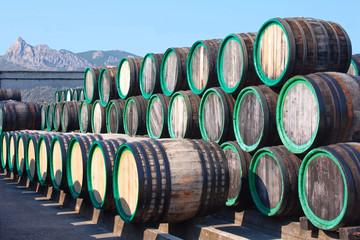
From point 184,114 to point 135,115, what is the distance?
1851mm

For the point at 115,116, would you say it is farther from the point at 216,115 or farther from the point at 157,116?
the point at 216,115

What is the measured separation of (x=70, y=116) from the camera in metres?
13.9

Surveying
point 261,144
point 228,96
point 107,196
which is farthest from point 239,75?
point 107,196

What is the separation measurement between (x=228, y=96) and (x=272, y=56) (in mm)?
1201

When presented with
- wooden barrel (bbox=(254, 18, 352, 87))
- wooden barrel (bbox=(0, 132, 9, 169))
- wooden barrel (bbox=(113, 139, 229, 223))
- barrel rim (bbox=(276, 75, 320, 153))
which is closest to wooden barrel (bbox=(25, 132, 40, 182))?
wooden barrel (bbox=(0, 132, 9, 169))

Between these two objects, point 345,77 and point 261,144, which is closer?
point 345,77

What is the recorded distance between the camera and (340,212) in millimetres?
5582

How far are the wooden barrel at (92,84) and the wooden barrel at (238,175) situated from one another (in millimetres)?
5327

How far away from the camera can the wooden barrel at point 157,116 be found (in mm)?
9500

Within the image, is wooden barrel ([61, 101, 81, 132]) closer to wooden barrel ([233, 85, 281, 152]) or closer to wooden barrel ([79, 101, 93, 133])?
wooden barrel ([79, 101, 93, 133])

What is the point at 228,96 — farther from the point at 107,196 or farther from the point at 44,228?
the point at 44,228

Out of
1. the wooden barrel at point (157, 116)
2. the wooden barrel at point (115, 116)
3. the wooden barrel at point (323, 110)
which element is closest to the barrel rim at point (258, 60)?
the wooden barrel at point (323, 110)

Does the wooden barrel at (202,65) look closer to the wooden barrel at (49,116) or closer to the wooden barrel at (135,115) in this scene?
the wooden barrel at (135,115)

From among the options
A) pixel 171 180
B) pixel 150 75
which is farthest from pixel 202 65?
pixel 171 180
